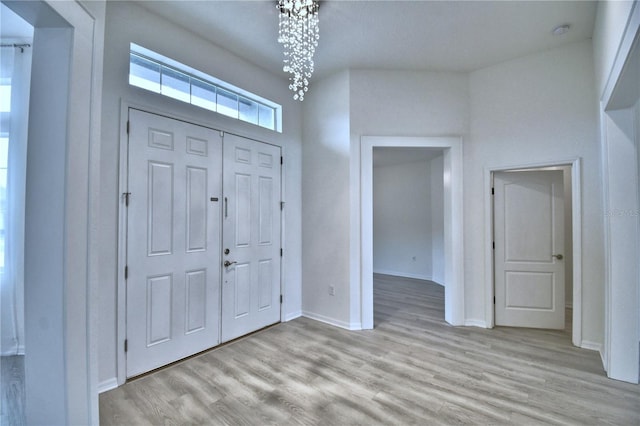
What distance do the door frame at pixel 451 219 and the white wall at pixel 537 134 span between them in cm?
12

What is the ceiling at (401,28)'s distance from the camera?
2545 mm

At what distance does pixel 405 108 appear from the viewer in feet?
12.0

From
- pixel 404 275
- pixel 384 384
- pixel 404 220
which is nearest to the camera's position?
pixel 384 384

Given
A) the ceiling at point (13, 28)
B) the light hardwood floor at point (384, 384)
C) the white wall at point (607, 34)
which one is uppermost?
the ceiling at point (13, 28)

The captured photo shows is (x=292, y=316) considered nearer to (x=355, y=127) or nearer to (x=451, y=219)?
(x=451, y=219)

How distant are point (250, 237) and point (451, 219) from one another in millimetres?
2667

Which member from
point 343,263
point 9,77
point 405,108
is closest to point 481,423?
point 343,263

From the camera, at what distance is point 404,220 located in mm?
7109

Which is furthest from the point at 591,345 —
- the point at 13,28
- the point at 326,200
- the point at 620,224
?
the point at 13,28

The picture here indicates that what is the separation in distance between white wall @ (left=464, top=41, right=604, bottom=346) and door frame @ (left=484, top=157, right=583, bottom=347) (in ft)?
0.13

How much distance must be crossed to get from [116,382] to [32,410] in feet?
3.23

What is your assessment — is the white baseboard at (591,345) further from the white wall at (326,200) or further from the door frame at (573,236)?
the white wall at (326,200)

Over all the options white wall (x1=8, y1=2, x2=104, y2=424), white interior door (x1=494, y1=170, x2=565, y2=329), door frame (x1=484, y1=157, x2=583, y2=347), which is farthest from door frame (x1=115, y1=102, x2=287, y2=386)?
white interior door (x1=494, y1=170, x2=565, y2=329)

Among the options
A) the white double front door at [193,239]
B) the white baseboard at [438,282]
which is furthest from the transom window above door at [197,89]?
the white baseboard at [438,282]
